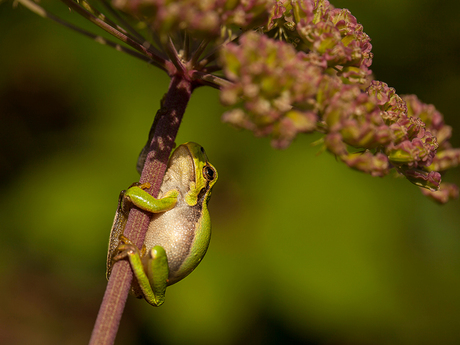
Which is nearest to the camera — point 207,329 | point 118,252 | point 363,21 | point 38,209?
point 118,252

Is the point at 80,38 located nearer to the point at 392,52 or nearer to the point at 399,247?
the point at 392,52

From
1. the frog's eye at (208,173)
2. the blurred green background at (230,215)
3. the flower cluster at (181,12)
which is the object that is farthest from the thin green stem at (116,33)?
the blurred green background at (230,215)

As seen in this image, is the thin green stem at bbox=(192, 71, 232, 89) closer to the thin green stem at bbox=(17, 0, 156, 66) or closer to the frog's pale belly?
the thin green stem at bbox=(17, 0, 156, 66)

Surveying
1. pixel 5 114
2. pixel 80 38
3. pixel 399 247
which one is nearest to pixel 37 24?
pixel 80 38

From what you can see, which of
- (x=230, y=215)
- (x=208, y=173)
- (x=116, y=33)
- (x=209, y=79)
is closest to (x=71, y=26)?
(x=116, y=33)

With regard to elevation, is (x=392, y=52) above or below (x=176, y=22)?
above

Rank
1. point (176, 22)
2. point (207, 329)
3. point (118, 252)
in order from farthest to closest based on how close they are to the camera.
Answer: point (207, 329)
point (118, 252)
point (176, 22)

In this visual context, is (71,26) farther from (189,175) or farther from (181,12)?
(189,175)

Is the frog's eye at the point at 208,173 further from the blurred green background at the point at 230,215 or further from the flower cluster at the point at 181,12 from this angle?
the blurred green background at the point at 230,215
